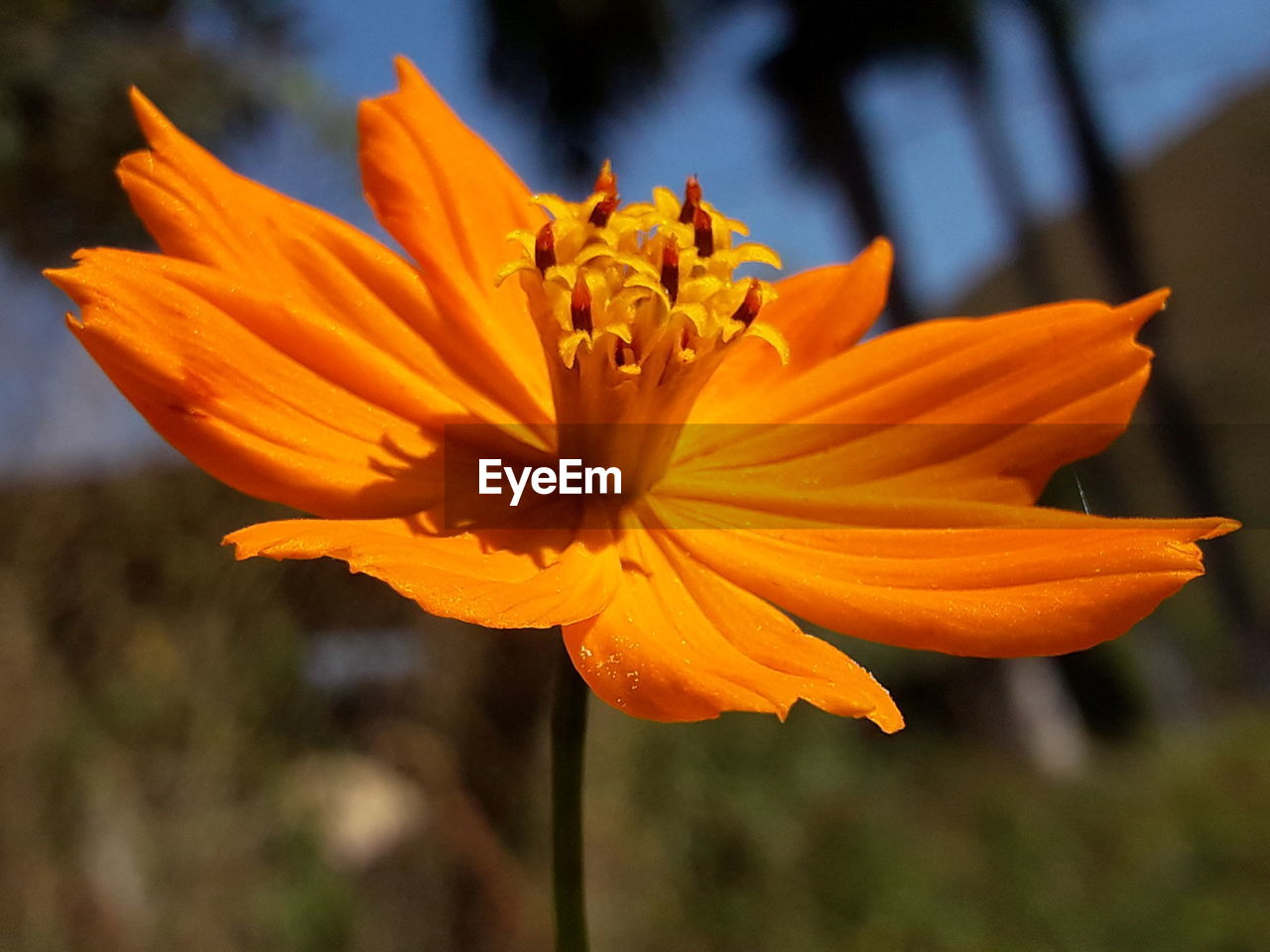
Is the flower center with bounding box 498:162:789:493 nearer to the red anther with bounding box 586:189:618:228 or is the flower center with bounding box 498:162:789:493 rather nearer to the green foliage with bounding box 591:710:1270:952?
the red anther with bounding box 586:189:618:228

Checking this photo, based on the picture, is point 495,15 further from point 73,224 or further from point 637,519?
point 637,519

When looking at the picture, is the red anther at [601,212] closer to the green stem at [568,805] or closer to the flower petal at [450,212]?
the flower petal at [450,212]

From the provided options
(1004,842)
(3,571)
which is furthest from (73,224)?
(1004,842)

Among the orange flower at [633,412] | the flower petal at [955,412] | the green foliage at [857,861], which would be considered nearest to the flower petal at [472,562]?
the orange flower at [633,412]

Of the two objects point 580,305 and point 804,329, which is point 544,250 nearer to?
point 580,305

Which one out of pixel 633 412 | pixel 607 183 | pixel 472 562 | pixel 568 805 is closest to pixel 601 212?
pixel 607 183
